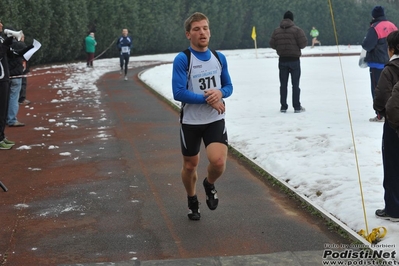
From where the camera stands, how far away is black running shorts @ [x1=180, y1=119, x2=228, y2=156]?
621cm

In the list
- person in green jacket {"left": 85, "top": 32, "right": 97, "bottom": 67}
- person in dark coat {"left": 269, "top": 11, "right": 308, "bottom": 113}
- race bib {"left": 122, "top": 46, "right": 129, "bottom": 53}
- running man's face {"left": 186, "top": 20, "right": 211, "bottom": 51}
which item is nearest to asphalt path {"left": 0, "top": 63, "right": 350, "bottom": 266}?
running man's face {"left": 186, "top": 20, "right": 211, "bottom": 51}

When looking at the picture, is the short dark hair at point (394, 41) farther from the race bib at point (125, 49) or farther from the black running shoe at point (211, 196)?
the race bib at point (125, 49)

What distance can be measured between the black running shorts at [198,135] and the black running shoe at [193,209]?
1.66 ft

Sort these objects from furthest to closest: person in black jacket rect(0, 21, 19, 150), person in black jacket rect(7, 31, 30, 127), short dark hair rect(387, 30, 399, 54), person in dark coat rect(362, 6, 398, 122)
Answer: person in black jacket rect(7, 31, 30, 127)
person in dark coat rect(362, 6, 398, 122)
person in black jacket rect(0, 21, 19, 150)
short dark hair rect(387, 30, 399, 54)

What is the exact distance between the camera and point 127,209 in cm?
697

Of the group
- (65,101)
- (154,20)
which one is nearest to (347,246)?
(65,101)

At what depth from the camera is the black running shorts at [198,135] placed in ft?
20.4

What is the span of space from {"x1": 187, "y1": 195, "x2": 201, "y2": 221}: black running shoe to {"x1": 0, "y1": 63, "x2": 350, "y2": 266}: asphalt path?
0.20 feet

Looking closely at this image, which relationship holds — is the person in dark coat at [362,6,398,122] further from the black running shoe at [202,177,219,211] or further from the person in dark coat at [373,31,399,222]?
the black running shoe at [202,177,219,211]

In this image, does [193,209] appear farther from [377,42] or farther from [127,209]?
[377,42]

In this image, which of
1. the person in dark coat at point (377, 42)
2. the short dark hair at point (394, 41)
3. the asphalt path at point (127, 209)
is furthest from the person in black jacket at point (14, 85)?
the short dark hair at point (394, 41)

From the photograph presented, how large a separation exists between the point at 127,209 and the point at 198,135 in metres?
1.27

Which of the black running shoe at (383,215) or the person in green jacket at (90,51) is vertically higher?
the black running shoe at (383,215)

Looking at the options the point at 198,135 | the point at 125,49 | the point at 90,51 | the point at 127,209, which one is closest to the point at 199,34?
the point at 198,135
